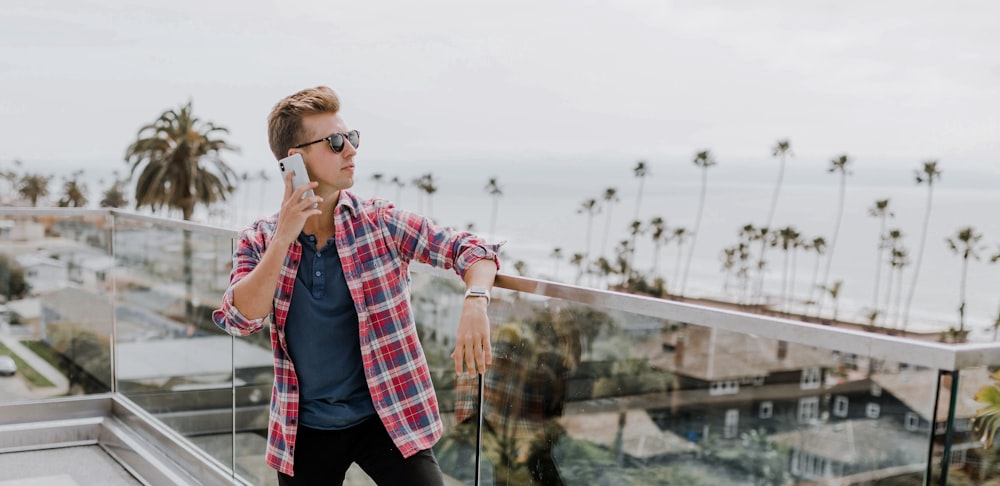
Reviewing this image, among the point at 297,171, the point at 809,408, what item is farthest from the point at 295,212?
the point at 809,408

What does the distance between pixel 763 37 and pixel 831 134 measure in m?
14.7

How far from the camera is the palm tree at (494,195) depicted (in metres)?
92.4

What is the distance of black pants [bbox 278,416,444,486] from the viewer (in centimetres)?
173

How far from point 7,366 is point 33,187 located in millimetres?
75699

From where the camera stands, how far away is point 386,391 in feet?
5.68

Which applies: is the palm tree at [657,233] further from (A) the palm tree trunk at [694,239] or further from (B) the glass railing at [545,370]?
(B) the glass railing at [545,370]

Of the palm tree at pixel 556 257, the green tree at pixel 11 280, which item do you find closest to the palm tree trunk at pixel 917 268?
the palm tree at pixel 556 257

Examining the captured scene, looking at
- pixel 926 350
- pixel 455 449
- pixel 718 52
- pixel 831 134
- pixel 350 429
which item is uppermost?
pixel 718 52

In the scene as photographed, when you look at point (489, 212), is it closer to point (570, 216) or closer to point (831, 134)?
point (570, 216)

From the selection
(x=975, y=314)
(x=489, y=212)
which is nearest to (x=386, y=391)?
(x=975, y=314)

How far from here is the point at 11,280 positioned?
4.68 m

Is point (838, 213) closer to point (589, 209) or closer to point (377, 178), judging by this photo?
point (589, 209)

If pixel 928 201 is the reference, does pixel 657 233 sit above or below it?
below

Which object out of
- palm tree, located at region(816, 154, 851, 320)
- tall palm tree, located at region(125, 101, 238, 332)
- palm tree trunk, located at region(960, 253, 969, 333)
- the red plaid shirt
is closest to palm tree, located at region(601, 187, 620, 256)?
palm tree, located at region(816, 154, 851, 320)
